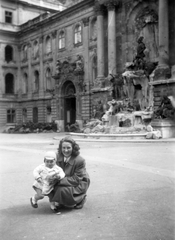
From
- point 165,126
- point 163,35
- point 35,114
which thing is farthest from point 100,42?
point 35,114

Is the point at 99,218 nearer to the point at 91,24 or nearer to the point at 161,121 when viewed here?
the point at 161,121

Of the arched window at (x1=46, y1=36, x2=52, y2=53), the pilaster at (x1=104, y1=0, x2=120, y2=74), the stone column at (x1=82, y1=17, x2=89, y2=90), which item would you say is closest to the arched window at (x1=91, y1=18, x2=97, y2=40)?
the stone column at (x1=82, y1=17, x2=89, y2=90)

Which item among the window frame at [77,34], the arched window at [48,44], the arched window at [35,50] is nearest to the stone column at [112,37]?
the window frame at [77,34]

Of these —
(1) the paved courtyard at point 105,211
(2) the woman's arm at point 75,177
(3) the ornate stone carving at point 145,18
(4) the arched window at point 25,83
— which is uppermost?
(3) the ornate stone carving at point 145,18

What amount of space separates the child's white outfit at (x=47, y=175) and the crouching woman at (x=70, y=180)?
11 cm

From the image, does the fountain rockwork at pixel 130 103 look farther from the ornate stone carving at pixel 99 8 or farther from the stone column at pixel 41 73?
the stone column at pixel 41 73

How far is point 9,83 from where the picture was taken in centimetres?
4616

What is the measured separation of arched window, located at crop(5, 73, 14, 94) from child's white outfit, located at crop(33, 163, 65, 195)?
42584 mm

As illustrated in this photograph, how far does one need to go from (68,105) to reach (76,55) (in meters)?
6.31

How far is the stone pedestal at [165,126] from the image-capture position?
20.2m

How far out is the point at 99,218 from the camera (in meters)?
4.59

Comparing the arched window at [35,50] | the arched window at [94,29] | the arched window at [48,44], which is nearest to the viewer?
the arched window at [94,29]

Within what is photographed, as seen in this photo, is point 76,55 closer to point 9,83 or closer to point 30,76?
point 30,76

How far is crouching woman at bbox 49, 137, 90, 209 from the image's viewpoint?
16.0ft
